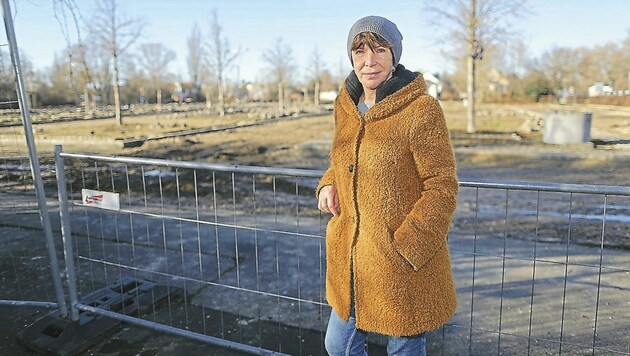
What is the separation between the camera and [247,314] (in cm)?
378

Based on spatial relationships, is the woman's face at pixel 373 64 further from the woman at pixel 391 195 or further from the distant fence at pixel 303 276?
the distant fence at pixel 303 276

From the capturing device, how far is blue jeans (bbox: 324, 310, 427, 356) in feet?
5.90

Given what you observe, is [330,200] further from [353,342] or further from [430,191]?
[353,342]

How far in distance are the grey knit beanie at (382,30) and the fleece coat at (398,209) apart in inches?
5.5

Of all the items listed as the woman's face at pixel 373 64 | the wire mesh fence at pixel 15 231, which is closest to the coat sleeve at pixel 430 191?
the woman's face at pixel 373 64

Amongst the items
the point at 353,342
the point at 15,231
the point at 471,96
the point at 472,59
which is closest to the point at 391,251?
the point at 353,342

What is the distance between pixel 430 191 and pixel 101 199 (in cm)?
253

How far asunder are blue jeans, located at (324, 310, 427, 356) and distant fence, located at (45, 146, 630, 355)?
791 mm

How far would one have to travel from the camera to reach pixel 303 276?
4.53 metres

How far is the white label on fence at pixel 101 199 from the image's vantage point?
3248 mm

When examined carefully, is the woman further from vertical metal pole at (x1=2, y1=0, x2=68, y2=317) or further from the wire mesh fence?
the wire mesh fence

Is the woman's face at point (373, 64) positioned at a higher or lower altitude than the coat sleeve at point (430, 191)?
higher

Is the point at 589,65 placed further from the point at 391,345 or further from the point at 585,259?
the point at 391,345

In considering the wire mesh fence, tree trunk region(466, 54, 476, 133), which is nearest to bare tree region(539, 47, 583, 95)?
tree trunk region(466, 54, 476, 133)
